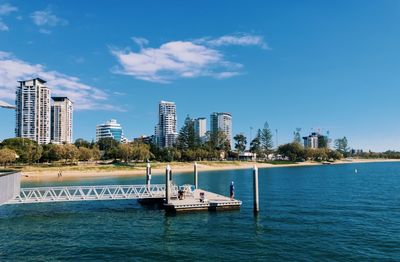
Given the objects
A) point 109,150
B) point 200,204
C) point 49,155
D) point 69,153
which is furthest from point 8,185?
point 109,150

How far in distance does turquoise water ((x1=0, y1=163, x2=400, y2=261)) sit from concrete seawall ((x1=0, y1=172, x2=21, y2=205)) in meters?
3.21

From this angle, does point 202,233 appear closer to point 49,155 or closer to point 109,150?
point 49,155

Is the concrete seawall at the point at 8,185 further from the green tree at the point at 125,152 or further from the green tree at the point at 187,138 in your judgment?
the green tree at the point at 187,138

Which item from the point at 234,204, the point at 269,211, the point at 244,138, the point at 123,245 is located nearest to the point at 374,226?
the point at 269,211

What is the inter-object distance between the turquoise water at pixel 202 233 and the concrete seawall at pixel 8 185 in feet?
10.5

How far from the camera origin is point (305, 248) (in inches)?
947

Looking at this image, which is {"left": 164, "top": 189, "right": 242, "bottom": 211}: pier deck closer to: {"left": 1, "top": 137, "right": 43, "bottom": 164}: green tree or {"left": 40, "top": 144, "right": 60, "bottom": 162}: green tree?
{"left": 1, "top": 137, "right": 43, "bottom": 164}: green tree

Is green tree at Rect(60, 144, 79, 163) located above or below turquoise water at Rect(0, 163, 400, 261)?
above

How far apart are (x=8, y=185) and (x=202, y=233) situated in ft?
49.0

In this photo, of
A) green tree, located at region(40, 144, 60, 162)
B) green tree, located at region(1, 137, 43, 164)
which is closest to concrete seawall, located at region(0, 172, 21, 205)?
green tree, located at region(1, 137, 43, 164)

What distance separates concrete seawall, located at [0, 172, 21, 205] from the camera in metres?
24.5

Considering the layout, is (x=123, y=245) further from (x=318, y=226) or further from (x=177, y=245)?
(x=318, y=226)

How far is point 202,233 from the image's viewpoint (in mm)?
28625

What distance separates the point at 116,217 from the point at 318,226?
1898cm
